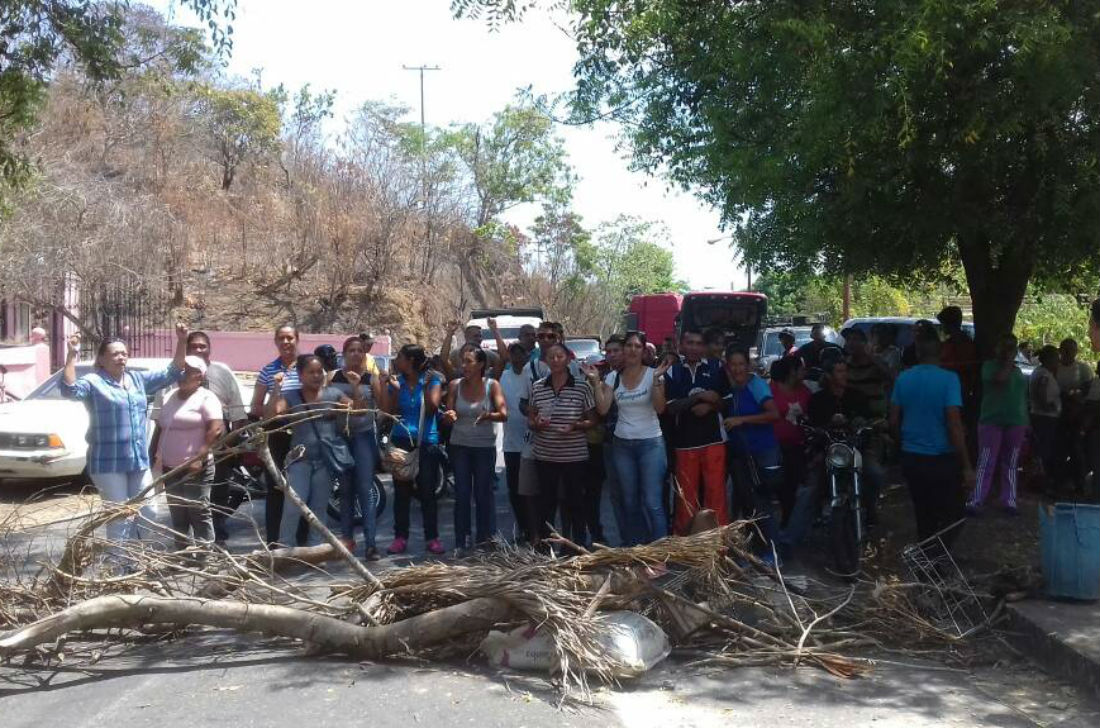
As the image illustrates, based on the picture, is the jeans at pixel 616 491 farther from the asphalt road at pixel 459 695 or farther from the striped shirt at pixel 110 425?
the striped shirt at pixel 110 425

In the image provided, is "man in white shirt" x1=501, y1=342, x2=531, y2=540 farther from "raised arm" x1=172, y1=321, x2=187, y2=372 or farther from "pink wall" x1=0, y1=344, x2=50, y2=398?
"pink wall" x1=0, y1=344, x2=50, y2=398

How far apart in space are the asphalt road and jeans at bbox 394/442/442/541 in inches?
109

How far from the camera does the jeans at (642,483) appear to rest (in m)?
8.32

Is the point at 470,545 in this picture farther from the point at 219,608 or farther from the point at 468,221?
the point at 468,221

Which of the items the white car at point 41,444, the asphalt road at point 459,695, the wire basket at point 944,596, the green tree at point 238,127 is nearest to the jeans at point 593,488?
the wire basket at point 944,596

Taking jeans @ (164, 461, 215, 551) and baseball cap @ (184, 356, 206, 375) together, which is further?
baseball cap @ (184, 356, 206, 375)

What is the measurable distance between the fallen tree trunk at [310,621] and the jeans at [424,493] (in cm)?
305

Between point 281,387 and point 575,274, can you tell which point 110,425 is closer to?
point 281,387

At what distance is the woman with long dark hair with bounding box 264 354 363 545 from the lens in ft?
28.2

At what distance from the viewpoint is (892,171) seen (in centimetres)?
996

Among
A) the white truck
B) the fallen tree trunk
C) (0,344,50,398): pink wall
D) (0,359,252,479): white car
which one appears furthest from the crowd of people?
the white truck

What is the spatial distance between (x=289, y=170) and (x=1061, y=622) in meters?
32.5

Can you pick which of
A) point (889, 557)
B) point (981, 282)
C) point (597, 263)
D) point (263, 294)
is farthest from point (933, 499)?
point (597, 263)

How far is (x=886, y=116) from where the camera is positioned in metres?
8.85
